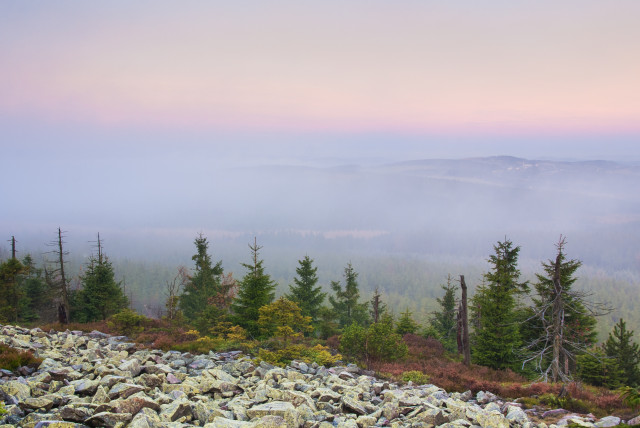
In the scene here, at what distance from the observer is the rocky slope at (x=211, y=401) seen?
8.84 meters

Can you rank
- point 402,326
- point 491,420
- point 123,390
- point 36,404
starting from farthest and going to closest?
1. point 402,326
2. point 491,420
3. point 123,390
4. point 36,404

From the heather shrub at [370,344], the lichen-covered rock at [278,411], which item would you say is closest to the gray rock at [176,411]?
the lichen-covered rock at [278,411]

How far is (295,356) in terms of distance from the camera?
17719mm

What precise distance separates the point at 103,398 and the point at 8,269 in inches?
1410

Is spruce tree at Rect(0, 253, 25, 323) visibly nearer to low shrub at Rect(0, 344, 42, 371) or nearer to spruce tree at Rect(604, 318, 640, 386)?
low shrub at Rect(0, 344, 42, 371)

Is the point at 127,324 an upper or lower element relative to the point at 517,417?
lower

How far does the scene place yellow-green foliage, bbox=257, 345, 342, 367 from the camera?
17109 millimetres

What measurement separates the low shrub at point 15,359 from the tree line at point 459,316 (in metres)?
9.50

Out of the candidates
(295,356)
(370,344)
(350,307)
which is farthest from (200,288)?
(295,356)

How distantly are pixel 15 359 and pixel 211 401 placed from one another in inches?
339

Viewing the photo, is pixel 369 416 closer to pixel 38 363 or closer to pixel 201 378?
pixel 201 378

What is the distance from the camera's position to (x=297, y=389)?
13.0m

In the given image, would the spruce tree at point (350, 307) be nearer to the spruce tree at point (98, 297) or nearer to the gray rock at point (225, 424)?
the spruce tree at point (98, 297)

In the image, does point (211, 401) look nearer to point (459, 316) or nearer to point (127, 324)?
point (127, 324)
